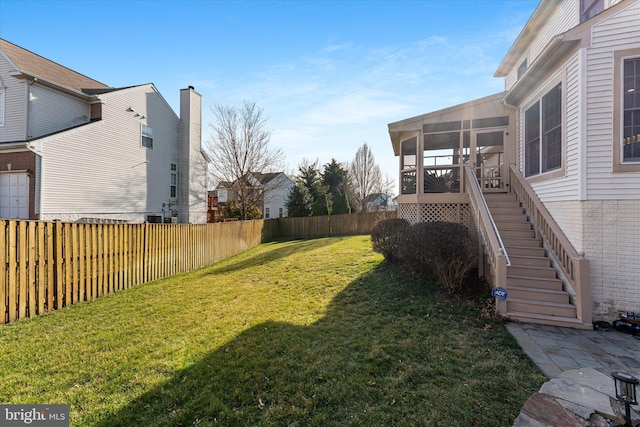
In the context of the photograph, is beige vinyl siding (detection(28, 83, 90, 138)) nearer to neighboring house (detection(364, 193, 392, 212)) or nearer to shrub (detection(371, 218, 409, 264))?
shrub (detection(371, 218, 409, 264))

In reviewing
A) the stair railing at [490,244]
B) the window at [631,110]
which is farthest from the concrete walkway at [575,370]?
the window at [631,110]

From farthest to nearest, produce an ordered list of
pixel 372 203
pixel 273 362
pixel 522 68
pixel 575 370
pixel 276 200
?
1. pixel 372 203
2. pixel 276 200
3. pixel 522 68
4. pixel 273 362
5. pixel 575 370

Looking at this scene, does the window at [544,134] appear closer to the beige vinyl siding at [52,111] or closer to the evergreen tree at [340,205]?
the evergreen tree at [340,205]

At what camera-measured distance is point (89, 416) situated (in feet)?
8.75

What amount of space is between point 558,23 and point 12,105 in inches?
814

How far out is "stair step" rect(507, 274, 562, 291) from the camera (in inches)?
221

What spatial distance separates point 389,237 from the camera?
870 cm

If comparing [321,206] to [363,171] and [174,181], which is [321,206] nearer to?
[174,181]

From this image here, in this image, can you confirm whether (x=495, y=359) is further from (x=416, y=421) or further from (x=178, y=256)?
(x=178, y=256)

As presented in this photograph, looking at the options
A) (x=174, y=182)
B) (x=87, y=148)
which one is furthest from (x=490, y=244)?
(x=174, y=182)

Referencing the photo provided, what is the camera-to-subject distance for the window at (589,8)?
670 centimetres

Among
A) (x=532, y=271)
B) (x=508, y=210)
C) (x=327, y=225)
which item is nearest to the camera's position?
(x=532, y=271)

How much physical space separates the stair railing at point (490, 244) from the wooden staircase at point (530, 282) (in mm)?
278

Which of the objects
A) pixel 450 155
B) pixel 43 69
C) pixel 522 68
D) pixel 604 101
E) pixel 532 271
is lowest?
pixel 532 271
